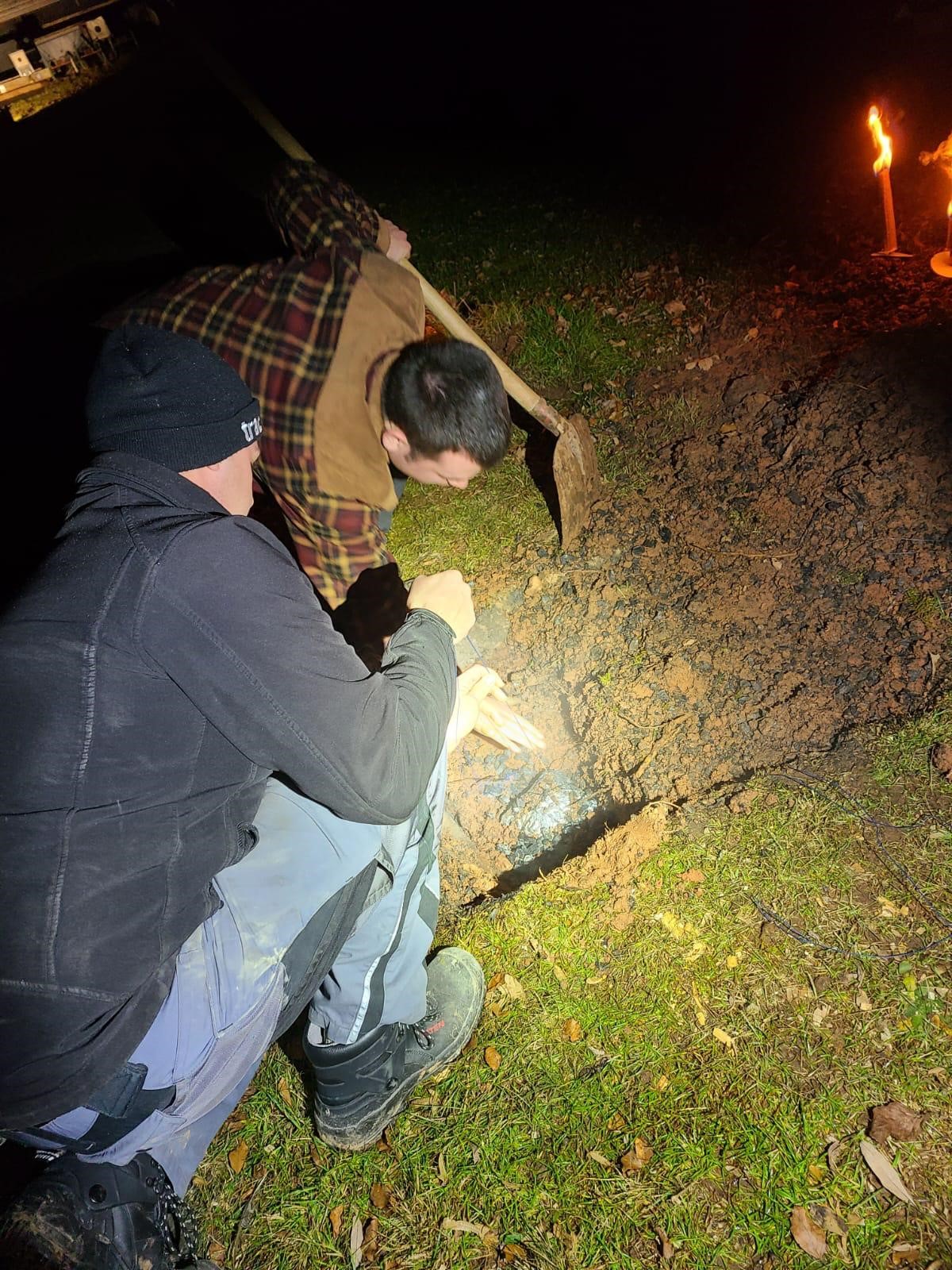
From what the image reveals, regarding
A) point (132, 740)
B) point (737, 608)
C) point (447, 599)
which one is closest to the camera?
point (132, 740)

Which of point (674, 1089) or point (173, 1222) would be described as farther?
point (674, 1089)

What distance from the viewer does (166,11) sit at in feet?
16.6

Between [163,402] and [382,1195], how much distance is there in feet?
7.78

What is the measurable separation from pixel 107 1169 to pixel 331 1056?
2.08ft

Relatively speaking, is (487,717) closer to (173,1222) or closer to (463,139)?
(173,1222)

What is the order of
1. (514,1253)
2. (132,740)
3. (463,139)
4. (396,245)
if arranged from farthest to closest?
(463,139) < (396,245) < (514,1253) < (132,740)

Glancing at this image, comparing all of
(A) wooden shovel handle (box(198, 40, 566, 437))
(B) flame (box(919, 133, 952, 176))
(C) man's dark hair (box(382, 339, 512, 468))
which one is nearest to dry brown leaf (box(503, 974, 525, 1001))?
(C) man's dark hair (box(382, 339, 512, 468))

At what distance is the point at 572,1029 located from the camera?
2.45 meters

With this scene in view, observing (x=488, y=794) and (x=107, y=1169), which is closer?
(x=107, y=1169)

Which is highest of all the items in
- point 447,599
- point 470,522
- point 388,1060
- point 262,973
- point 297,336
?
point 297,336

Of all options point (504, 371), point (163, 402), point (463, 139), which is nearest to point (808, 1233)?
point (163, 402)

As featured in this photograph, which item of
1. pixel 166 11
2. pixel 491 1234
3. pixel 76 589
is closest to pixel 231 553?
pixel 76 589

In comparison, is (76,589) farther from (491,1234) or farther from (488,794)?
(488,794)

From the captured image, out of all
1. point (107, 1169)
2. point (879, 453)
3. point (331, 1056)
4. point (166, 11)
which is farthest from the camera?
point (166, 11)
